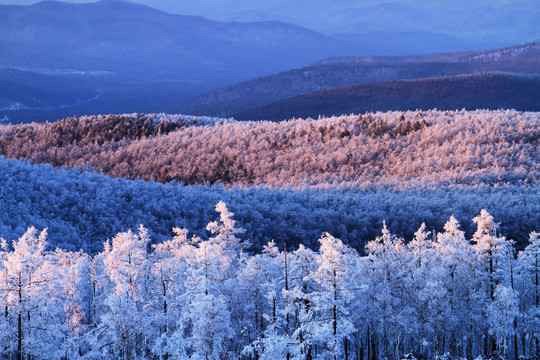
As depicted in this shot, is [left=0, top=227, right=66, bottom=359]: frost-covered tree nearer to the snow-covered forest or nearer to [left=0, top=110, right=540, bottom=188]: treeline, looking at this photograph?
the snow-covered forest

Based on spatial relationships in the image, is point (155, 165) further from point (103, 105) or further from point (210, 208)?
point (103, 105)

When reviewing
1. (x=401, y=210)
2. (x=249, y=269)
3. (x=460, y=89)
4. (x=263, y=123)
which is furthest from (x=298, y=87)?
(x=249, y=269)

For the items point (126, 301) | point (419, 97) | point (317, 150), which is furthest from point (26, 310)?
point (419, 97)

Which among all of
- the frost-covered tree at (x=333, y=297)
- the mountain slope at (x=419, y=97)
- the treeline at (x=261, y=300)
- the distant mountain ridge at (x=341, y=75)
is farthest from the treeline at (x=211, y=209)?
the distant mountain ridge at (x=341, y=75)

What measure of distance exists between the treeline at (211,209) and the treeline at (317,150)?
208 inches

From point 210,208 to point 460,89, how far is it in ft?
310

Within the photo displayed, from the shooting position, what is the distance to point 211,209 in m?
28.6

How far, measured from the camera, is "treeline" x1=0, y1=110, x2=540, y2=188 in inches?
1505

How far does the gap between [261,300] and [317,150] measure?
1093 inches

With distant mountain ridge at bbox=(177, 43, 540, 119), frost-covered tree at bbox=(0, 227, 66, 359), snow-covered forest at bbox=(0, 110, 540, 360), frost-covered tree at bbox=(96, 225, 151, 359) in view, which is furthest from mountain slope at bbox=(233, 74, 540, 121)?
frost-covered tree at bbox=(0, 227, 66, 359)

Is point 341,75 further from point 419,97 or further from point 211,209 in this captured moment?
point 211,209

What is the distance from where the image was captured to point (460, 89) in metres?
113

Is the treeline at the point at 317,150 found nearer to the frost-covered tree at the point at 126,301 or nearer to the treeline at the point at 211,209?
the treeline at the point at 211,209

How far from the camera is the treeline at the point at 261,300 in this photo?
13422mm
